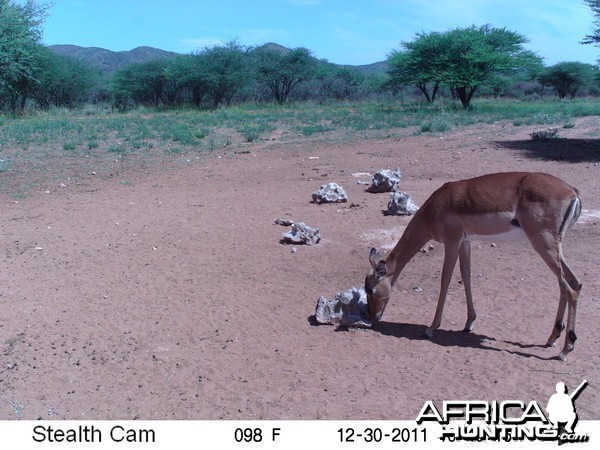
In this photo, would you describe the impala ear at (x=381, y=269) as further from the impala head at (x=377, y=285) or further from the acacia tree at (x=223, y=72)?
the acacia tree at (x=223, y=72)

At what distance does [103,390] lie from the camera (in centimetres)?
570

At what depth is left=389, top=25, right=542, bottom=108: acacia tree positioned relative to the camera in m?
37.0

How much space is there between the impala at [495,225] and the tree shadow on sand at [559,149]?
11230 millimetres

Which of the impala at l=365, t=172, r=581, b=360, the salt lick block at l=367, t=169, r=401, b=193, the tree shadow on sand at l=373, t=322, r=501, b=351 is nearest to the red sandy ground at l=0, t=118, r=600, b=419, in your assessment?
the tree shadow on sand at l=373, t=322, r=501, b=351

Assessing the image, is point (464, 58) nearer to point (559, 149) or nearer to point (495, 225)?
point (559, 149)

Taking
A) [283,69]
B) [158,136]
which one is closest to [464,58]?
[158,136]

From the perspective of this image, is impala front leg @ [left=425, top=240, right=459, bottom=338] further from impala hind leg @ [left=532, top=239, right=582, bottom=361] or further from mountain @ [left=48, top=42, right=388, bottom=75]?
mountain @ [left=48, top=42, right=388, bottom=75]

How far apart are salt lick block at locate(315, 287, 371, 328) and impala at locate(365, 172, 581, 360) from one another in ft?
0.48

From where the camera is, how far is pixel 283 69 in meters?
59.3

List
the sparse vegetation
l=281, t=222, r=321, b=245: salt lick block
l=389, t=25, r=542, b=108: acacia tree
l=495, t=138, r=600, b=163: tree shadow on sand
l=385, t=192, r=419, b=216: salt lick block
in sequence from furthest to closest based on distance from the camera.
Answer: l=389, t=25, r=542, b=108: acacia tree < the sparse vegetation < l=495, t=138, r=600, b=163: tree shadow on sand < l=385, t=192, r=419, b=216: salt lick block < l=281, t=222, r=321, b=245: salt lick block

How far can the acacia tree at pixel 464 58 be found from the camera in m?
37.0

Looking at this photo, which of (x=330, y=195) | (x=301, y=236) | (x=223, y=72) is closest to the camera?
(x=301, y=236)

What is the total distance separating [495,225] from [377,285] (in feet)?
4.29

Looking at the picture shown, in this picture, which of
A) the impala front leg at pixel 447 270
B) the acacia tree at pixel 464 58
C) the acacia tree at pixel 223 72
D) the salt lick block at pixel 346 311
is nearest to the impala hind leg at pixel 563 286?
the impala front leg at pixel 447 270
